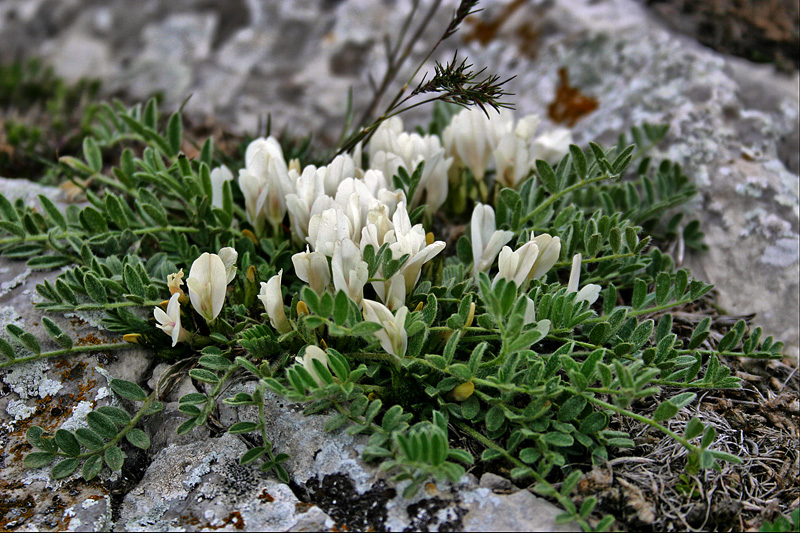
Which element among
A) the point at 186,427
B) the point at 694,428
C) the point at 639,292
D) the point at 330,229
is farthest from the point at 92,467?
the point at 639,292

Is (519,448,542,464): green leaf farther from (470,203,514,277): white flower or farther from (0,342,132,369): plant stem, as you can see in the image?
(0,342,132,369): plant stem

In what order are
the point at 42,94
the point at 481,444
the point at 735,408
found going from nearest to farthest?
the point at 481,444 < the point at 735,408 < the point at 42,94

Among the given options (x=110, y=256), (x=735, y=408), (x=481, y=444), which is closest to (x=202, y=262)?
(x=110, y=256)

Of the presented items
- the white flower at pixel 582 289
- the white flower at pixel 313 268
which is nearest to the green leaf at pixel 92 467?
the white flower at pixel 313 268

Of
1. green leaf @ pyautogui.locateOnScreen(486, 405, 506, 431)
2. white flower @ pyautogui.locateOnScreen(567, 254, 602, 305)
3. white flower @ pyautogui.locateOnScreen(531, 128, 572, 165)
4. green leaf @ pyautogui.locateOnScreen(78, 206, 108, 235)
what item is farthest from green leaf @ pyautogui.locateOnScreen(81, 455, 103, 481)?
white flower @ pyautogui.locateOnScreen(531, 128, 572, 165)

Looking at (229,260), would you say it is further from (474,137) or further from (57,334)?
(474,137)

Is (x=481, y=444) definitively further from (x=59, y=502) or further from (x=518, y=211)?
(x=59, y=502)
